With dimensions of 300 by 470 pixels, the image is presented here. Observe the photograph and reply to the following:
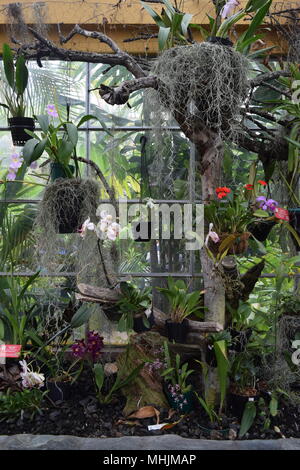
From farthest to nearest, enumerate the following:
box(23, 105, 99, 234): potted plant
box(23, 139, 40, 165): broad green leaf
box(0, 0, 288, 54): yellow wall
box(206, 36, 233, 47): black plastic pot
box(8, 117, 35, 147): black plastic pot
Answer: box(0, 0, 288, 54): yellow wall, box(8, 117, 35, 147): black plastic pot, box(23, 105, 99, 234): potted plant, box(206, 36, 233, 47): black plastic pot, box(23, 139, 40, 165): broad green leaf

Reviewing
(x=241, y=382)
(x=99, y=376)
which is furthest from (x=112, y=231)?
(x=241, y=382)

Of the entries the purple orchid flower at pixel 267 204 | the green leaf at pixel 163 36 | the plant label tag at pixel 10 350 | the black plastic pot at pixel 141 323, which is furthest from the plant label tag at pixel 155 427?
the green leaf at pixel 163 36

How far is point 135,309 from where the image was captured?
2348 mm

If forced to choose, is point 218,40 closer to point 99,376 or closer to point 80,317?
point 80,317

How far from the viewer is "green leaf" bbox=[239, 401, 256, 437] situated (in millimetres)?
2123

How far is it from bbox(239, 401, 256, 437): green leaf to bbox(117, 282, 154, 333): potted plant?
0.63 m

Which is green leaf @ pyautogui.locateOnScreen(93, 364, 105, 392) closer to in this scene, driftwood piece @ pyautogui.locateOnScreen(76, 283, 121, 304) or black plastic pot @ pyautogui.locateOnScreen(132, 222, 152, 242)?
driftwood piece @ pyautogui.locateOnScreen(76, 283, 121, 304)

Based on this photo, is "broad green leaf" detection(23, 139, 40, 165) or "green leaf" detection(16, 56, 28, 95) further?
"green leaf" detection(16, 56, 28, 95)

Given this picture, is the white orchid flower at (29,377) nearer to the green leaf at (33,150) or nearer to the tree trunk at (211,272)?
the tree trunk at (211,272)

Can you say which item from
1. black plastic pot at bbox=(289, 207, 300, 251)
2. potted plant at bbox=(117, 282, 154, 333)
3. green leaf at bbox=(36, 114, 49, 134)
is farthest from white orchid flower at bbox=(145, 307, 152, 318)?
green leaf at bbox=(36, 114, 49, 134)

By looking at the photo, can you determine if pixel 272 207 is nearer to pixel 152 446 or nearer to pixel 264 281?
pixel 264 281

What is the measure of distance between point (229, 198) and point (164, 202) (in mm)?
850

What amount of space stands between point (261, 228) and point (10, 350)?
4.84 ft

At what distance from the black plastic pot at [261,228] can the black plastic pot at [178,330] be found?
63 centimetres
